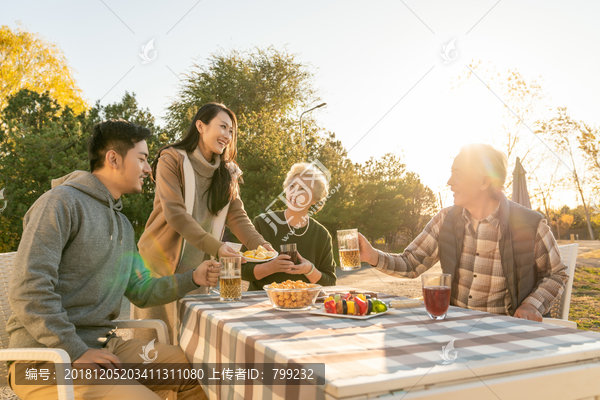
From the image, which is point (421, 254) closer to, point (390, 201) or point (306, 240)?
point (306, 240)

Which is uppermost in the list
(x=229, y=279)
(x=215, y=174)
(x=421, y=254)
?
(x=215, y=174)

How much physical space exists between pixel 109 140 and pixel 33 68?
80.5 feet

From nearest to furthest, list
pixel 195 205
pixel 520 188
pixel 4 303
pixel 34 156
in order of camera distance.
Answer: pixel 4 303 < pixel 195 205 < pixel 520 188 < pixel 34 156

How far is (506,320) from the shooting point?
69.6 inches

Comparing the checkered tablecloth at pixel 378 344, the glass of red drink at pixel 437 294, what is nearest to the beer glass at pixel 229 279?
the checkered tablecloth at pixel 378 344

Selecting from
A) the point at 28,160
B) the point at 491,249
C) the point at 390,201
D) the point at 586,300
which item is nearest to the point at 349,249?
the point at 491,249

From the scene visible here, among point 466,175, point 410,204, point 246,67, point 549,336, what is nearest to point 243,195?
point 410,204

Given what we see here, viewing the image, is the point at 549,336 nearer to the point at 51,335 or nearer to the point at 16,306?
the point at 51,335

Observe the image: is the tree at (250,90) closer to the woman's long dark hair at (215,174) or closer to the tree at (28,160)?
the tree at (28,160)

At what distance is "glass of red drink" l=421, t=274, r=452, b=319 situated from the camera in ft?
5.93

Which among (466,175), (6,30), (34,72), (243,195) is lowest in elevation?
(466,175)

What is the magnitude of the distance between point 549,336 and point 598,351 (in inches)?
6.9

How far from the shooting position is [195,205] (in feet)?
9.98

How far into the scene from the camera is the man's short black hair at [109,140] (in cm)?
238
